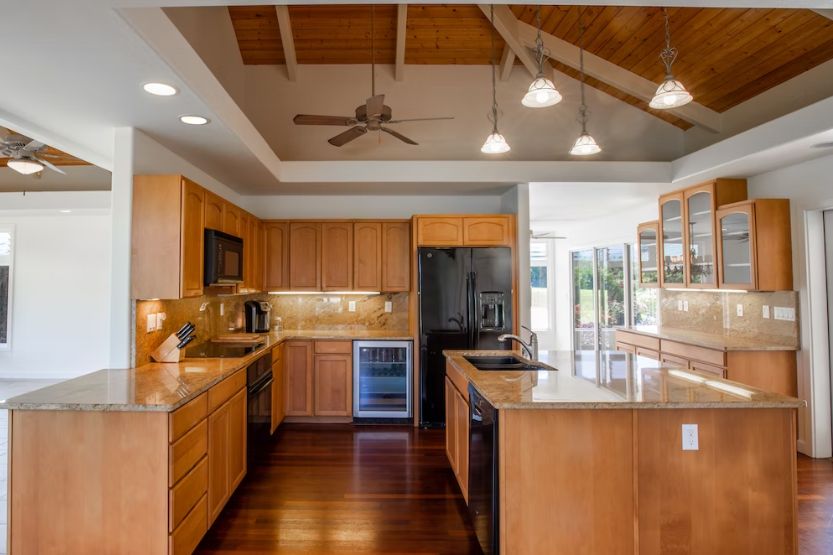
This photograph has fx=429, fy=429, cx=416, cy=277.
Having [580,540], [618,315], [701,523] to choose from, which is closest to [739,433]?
[701,523]

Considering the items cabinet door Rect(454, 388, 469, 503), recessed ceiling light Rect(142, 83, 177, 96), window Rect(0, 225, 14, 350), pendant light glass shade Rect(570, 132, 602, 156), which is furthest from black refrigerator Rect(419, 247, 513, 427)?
window Rect(0, 225, 14, 350)

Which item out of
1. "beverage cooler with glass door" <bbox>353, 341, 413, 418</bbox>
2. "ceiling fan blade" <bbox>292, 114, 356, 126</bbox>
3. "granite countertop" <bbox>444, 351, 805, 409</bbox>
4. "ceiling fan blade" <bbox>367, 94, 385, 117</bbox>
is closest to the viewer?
"granite countertop" <bbox>444, 351, 805, 409</bbox>

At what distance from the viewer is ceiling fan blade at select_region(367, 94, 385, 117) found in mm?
3244

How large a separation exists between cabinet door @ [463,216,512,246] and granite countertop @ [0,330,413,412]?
7.97 ft

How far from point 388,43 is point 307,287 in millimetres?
2819

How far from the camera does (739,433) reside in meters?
1.97

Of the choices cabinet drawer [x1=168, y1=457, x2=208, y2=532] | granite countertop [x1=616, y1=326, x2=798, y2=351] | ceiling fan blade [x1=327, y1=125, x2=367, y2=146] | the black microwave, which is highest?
ceiling fan blade [x1=327, y1=125, x2=367, y2=146]

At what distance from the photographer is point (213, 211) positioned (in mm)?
3420

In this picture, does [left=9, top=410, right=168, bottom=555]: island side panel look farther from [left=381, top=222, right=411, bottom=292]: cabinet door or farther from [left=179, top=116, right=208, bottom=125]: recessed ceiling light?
[left=381, top=222, right=411, bottom=292]: cabinet door

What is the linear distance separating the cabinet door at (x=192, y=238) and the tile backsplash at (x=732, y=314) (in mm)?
4874

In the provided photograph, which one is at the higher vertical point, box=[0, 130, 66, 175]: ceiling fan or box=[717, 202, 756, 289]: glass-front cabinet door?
box=[0, 130, 66, 175]: ceiling fan

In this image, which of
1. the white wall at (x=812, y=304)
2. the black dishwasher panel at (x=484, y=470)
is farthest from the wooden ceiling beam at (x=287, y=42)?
the white wall at (x=812, y=304)

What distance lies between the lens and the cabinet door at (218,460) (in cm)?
246

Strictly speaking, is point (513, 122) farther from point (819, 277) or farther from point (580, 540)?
point (580, 540)
